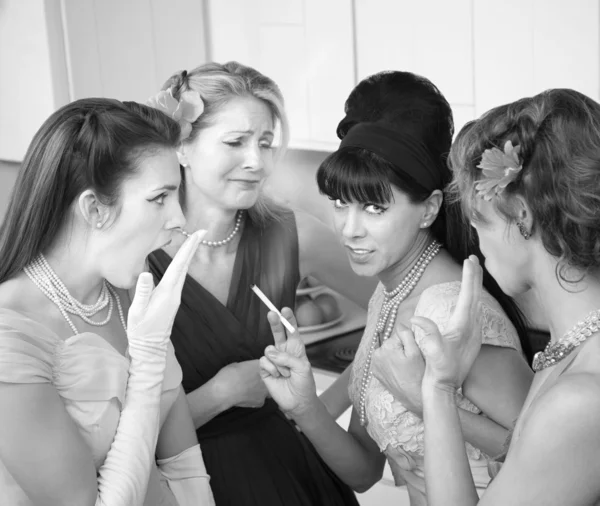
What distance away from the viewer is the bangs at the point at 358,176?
1.45 m

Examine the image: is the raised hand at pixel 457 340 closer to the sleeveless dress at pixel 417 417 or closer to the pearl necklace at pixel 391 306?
the sleeveless dress at pixel 417 417

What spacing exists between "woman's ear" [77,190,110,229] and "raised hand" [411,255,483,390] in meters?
0.46

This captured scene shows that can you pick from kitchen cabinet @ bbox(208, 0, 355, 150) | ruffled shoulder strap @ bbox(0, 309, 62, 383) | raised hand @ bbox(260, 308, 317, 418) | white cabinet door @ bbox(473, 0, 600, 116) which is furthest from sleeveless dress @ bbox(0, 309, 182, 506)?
kitchen cabinet @ bbox(208, 0, 355, 150)

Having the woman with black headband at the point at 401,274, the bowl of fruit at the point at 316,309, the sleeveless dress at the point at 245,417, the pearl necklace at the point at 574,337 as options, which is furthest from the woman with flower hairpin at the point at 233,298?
the bowl of fruit at the point at 316,309

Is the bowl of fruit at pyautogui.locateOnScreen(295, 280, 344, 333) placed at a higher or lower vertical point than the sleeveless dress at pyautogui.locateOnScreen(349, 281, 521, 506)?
lower

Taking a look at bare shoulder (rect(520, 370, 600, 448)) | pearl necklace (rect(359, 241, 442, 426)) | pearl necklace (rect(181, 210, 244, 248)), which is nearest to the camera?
bare shoulder (rect(520, 370, 600, 448))

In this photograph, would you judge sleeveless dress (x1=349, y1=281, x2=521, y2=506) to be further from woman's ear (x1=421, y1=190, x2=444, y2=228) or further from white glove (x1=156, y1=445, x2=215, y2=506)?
white glove (x1=156, y1=445, x2=215, y2=506)

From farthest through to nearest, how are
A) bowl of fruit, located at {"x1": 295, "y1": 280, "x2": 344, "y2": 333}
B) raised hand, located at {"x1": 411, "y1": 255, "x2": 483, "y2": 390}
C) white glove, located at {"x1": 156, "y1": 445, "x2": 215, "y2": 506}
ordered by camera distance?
bowl of fruit, located at {"x1": 295, "y1": 280, "x2": 344, "y2": 333}
white glove, located at {"x1": 156, "y1": 445, "x2": 215, "y2": 506}
raised hand, located at {"x1": 411, "y1": 255, "x2": 483, "y2": 390}

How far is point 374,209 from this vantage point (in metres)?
1.49

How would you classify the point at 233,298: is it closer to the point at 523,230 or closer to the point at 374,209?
the point at 374,209

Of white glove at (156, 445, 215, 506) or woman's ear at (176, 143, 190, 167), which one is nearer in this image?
white glove at (156, 445, 215, 506)

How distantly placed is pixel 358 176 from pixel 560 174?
47 centimetres

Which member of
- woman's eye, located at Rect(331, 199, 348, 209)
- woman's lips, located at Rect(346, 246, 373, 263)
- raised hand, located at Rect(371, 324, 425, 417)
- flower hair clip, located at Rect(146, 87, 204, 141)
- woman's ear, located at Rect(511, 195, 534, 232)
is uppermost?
flower hair clip, located at Rect(146, 87, 204, 141)

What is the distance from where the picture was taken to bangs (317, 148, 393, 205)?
4.77ft
